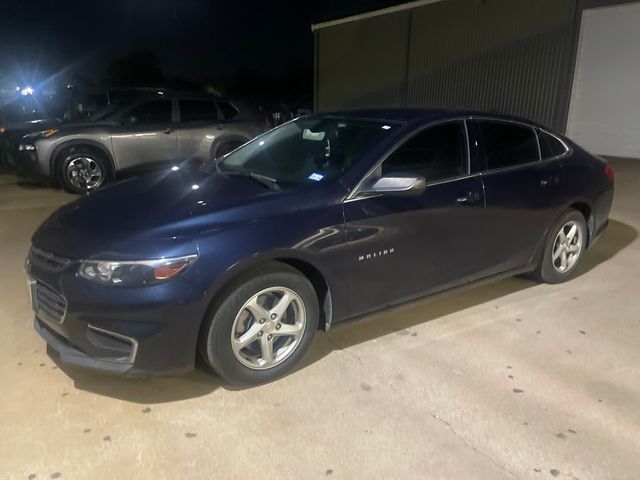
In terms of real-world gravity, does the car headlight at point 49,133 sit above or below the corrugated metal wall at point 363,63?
below

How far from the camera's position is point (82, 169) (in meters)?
8.84

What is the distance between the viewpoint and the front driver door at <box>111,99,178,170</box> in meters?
8.95

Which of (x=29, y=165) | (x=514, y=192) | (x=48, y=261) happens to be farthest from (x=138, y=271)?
(x=29, y=165)

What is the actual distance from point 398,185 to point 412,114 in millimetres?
885

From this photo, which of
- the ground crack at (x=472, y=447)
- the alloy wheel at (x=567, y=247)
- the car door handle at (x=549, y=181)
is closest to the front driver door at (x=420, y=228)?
the car door handle at (x=549, y=181)

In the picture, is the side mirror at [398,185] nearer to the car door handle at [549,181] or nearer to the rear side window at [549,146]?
the car door handle at [549,181]

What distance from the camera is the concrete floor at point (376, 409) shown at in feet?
8.62

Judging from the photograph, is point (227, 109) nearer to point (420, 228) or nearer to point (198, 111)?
point (198, 111)

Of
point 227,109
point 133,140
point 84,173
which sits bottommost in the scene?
point 84,173

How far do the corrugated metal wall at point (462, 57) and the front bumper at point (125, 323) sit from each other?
27.5 ft

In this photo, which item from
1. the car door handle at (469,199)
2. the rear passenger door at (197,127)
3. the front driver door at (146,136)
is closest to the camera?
the car door handle at (469,199)

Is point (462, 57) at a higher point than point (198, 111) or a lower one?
higher

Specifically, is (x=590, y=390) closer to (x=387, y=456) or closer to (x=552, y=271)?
(x=387, y=456)

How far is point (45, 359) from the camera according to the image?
11.7 feet
